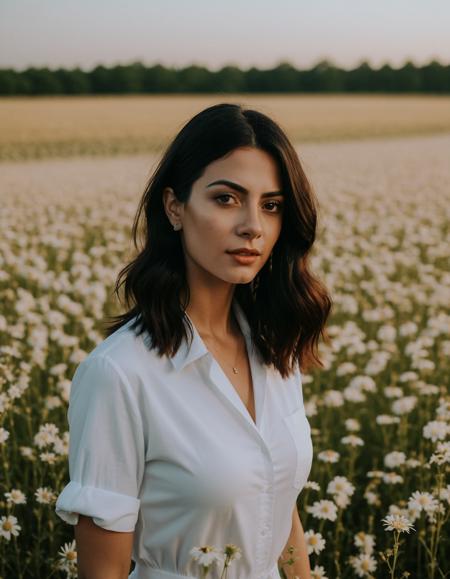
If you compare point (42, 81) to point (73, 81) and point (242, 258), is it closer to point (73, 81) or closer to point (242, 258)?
point (73, 81)

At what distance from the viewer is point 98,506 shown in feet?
5.94

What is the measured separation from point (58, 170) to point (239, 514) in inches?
796

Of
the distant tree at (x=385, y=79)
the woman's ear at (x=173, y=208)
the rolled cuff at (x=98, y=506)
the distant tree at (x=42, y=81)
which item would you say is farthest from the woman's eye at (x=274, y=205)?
the distant tree at (x=385, y=79)

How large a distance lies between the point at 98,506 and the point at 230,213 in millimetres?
780

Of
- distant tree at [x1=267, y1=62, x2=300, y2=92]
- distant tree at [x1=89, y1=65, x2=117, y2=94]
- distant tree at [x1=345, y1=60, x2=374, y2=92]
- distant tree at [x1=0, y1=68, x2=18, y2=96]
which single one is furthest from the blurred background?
distant tree at [x1=345, y1=60, x2=374, y2=92]

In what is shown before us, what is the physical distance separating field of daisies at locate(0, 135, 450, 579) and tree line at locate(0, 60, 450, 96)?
4343cm

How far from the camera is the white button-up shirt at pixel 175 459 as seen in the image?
181cm

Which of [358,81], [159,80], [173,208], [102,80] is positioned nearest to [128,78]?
[102,80]

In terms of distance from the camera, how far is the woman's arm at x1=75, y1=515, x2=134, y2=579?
185 cm

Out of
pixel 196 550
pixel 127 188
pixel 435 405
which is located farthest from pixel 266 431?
pixel 127 188

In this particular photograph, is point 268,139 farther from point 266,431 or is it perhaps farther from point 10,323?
point 10,323

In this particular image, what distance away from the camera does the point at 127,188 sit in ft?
51.4

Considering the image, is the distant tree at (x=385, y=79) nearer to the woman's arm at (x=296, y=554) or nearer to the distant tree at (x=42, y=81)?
A: the distant tree at (x=42, y=81)

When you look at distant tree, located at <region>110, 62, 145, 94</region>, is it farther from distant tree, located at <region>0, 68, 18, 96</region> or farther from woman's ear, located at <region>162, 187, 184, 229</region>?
woman's ear, located at <region>162, 187, 184, 229</region>
